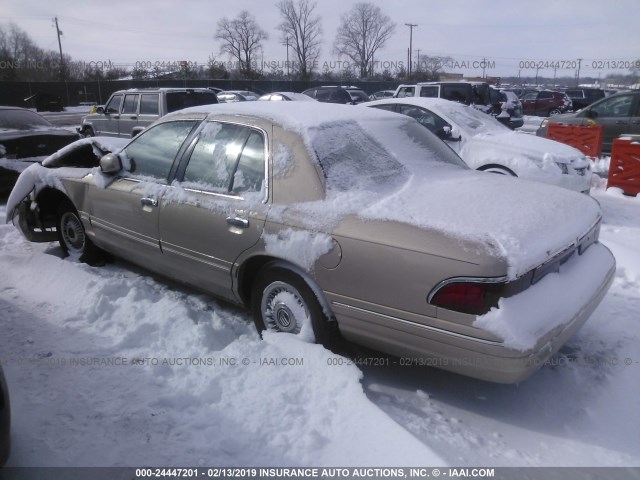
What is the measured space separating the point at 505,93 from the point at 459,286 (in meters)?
20.6

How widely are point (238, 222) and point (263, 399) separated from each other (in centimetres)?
113

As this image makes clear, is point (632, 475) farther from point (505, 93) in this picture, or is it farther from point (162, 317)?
point (505, 93)

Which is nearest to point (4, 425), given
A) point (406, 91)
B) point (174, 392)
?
point (174, 392)

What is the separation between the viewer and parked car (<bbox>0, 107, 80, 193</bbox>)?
7.58 m

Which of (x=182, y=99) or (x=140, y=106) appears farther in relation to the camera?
(x=140, y=106)

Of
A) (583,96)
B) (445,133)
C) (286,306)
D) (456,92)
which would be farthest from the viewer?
(583,96)

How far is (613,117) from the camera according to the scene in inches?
446

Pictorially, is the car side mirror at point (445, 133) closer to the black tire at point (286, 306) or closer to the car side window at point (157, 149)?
the car side window at point (157, 149)

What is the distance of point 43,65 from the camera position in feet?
164

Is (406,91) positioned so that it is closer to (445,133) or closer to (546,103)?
(445,133)

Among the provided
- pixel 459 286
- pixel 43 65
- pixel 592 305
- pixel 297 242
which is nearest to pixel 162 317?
pixel 297 242

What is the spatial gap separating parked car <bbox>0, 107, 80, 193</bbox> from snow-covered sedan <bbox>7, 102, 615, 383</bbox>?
164 inches

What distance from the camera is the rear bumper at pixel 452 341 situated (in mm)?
2391

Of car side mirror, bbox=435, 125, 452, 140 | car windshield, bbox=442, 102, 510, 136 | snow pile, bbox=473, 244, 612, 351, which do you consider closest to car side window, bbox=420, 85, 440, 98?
car windshield, bbox=442, 102, 510, 136
